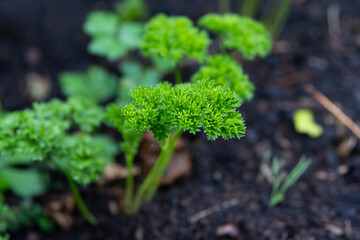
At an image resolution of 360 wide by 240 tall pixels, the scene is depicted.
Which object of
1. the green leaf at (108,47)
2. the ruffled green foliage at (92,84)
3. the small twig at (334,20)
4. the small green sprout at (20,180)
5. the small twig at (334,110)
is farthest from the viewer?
the small twig at (334,20)

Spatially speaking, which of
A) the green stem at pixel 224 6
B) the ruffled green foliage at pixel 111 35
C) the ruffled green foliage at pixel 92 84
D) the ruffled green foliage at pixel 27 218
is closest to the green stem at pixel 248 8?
the green stem at pixel 224 6

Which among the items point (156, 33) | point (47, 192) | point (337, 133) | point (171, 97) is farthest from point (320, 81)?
point (47, 192)

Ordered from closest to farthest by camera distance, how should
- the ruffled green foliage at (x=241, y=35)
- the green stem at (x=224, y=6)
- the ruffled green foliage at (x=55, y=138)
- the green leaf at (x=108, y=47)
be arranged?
the ruffled green foliage at (x=55, y=138) → the ruffled green foliage at (x=241, y=35) → the green leaf at (x=108, y=47) → the green stem at (x=224, y=6)

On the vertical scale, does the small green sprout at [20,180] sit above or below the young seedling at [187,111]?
above

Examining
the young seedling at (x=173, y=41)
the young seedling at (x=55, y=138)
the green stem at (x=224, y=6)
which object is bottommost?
the young seedling at (x=55, y=138)

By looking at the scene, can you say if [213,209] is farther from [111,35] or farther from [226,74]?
[111,35]

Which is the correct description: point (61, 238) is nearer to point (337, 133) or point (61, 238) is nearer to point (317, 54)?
point (337, 133)

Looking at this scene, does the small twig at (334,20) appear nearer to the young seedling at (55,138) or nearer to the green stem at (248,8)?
the green stem at (248,8)
